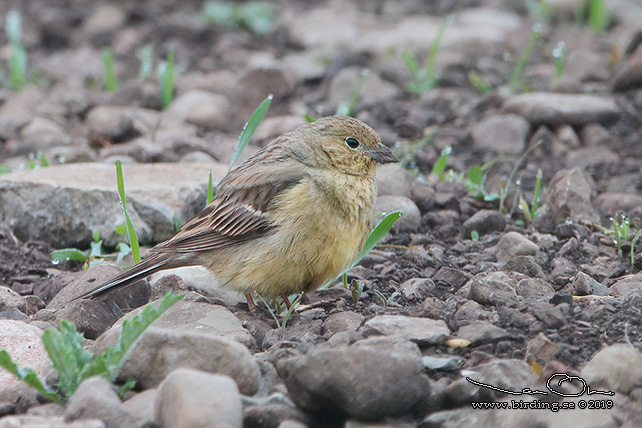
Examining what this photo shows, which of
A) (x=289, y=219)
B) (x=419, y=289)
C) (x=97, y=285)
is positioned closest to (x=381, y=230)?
(x=419, y=289)

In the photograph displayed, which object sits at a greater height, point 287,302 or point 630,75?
point 630,75

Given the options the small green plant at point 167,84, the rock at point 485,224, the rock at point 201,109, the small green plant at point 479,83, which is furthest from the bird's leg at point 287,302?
the small green plant at point 479,83

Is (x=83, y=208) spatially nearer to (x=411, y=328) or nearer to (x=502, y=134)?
(x=411, y=328)

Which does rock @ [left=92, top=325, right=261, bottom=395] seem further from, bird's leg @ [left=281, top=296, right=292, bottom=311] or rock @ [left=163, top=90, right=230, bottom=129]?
rock @ [left=163, top=90, right=230, bottom=129]

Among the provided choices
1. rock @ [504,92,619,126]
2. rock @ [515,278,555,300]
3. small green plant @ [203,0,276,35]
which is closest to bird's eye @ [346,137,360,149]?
rock @ [515,278,555,300]

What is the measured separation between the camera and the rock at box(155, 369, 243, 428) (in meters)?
2.88

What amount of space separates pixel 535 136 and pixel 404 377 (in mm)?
4796

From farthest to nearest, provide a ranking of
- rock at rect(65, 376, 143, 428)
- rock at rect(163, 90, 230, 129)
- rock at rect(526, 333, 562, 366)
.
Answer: rock at rect(163, 90, 230, 129), rock at rect(526, 333, 562, 366), rock at rect(65, 376, 143, 428)

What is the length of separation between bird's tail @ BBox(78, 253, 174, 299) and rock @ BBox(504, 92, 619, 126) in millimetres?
3919

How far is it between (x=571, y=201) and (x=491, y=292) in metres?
1.76

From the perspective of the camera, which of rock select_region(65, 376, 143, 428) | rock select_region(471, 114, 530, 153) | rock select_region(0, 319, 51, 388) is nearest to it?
rock select_region(65, 376, 143, 428)

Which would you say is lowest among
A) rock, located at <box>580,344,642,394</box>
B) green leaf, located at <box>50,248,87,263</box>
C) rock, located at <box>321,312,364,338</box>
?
green leaf, located at <box>50,248,87,263</box>

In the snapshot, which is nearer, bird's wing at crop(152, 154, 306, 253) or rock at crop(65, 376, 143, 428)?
rock at crop(65, 376, 143, 428)

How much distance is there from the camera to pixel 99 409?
9.94ft
